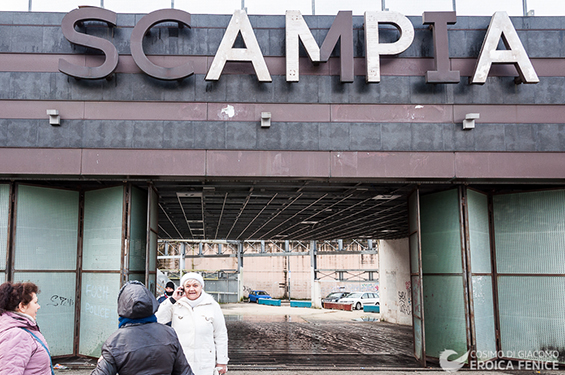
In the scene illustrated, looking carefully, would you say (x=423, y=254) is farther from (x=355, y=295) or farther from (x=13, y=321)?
(x=355, y=295)

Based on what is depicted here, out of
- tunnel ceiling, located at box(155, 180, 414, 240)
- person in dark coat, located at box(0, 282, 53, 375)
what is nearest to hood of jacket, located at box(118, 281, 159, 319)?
person in dark coat, located at box(0, 282, 53, 375)

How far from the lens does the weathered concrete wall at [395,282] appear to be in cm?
2220

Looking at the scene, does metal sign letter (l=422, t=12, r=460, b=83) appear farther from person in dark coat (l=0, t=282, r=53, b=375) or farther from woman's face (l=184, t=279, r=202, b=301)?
person in dark coat (l=0, t=282, r=53, b=375)

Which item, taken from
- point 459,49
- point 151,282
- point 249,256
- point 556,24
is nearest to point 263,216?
point 151,282

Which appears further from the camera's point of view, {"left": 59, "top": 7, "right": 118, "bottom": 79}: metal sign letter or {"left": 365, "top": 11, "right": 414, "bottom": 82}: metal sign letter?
{"left": 365, "top": 11, "right": 414, "bottom": 82}: metal sign letter

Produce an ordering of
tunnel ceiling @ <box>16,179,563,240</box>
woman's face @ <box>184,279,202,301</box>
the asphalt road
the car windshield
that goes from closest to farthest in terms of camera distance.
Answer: woman's face @ <box>184,279,202,301</box> → the asphalt road → tunnel ceiling @ <box>16,179,563,240</box> → the car windshield

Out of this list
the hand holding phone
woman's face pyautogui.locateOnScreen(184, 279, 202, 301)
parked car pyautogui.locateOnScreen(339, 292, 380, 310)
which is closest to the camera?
woman's face pyautogui.locateOnScreen(184, 279, 202, 301)

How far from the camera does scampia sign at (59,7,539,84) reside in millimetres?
9797

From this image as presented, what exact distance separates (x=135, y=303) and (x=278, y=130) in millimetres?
7361

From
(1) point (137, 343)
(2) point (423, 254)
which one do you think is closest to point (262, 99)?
(2) point (423, 254)

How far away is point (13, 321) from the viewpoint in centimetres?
335

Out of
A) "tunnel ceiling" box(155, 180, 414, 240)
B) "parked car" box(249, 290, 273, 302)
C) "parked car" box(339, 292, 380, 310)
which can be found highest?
"tunnel ceiling" box(155, 180, 414, 240)

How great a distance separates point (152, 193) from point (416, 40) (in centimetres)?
725

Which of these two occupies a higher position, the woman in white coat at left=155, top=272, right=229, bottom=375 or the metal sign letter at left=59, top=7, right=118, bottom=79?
the metal sign letter at left=59, top=7, right=118, bottom=79
